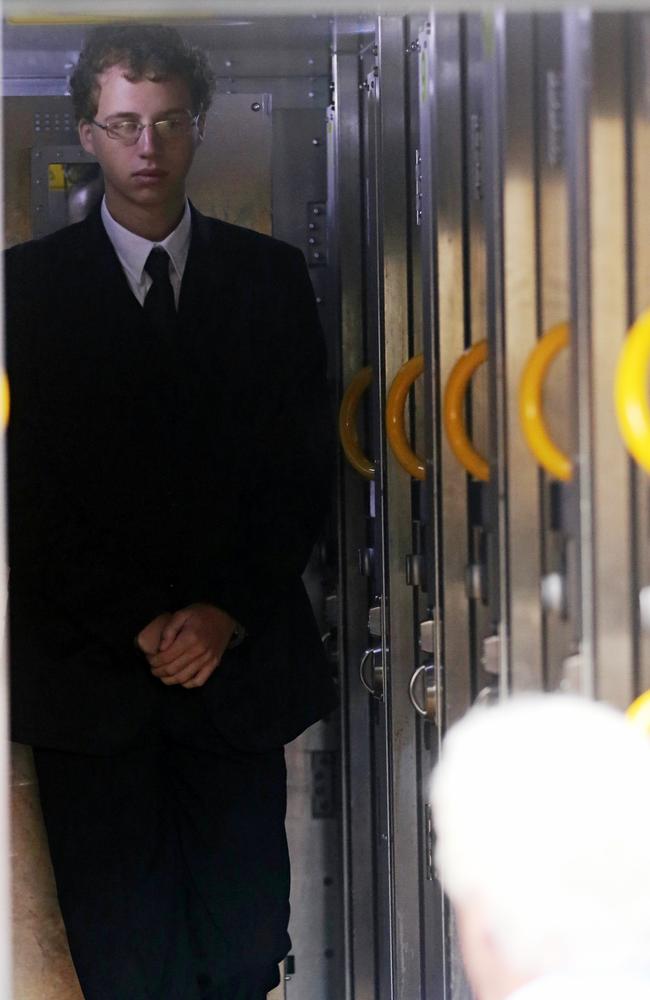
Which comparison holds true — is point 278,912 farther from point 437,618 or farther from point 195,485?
point 437,618

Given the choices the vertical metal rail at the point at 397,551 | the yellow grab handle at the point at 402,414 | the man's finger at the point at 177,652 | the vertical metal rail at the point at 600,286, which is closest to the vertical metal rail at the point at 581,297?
the vertical metal rail at the point at 600,286

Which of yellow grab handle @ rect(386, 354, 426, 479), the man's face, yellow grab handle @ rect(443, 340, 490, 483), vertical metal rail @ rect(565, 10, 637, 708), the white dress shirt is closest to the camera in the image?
vertical metal rail @ rect(565, 10, 637, 708)

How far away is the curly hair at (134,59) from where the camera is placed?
9.58 ft

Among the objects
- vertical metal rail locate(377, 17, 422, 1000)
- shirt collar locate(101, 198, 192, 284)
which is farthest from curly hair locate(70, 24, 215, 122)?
vertical metal rail locate(377, 17, 422, 1000)

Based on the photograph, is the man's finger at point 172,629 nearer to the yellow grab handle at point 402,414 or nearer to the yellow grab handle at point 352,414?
the yellow grab handle at point 352,414

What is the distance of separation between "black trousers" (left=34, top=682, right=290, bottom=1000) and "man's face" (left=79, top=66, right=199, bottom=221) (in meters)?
1.10

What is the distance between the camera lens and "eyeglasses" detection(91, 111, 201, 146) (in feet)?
9.66

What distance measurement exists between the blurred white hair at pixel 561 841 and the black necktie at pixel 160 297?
1.67m

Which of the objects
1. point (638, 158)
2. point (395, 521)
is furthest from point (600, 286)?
point (395, 521)

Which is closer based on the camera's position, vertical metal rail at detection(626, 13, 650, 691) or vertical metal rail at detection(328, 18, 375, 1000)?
vertical metal rail at detection(626, 13, 650, 691)

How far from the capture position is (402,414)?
2568 mm

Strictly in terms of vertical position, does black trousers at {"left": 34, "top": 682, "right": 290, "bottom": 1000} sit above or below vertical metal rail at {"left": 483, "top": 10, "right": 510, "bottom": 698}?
below

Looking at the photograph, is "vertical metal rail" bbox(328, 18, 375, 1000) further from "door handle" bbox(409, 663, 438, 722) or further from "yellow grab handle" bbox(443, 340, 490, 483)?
"yellow grab handle" bbox(443, 340, 490, 483)

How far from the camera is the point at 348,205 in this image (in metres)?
3.12
